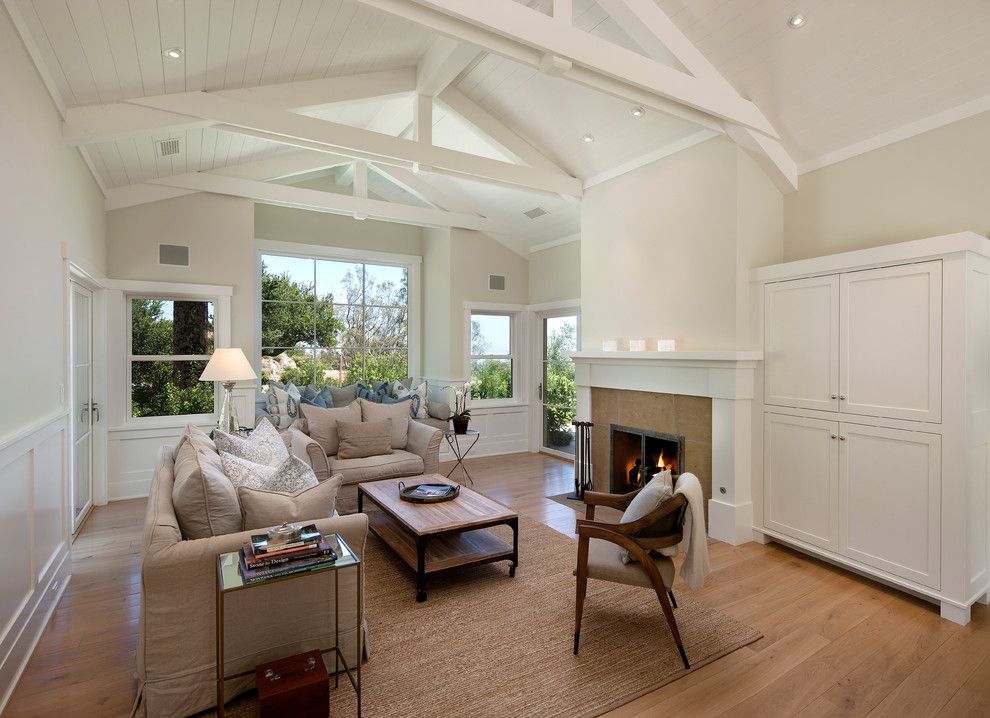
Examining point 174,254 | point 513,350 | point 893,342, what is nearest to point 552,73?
point 893,342

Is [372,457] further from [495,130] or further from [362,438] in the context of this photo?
[495,130]

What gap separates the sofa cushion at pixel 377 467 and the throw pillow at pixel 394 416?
248 millimetres

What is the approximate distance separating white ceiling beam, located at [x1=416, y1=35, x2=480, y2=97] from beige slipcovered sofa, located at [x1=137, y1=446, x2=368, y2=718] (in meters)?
3.59

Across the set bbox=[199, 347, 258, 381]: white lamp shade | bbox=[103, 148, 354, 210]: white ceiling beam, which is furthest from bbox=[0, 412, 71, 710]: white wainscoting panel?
bbox=[103, 148, 354, 210]: white ceiling beam

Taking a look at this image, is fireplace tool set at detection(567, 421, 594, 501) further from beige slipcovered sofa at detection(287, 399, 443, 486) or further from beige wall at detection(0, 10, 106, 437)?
beige wall at detection(0, 10, 106, 437)

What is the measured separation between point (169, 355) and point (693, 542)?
16.2 feet

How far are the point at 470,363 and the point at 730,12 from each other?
4505mm

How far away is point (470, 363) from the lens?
6656 mm

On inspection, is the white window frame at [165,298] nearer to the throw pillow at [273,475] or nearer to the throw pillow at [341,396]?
the throw pillow at [341,396]

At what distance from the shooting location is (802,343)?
348 cm

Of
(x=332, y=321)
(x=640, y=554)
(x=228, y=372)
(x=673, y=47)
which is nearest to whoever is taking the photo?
(x=640, y=554)

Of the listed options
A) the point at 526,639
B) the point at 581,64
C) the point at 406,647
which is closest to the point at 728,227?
the point at 581,64

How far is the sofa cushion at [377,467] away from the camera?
441cm

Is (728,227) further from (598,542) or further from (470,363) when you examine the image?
(470,363)
